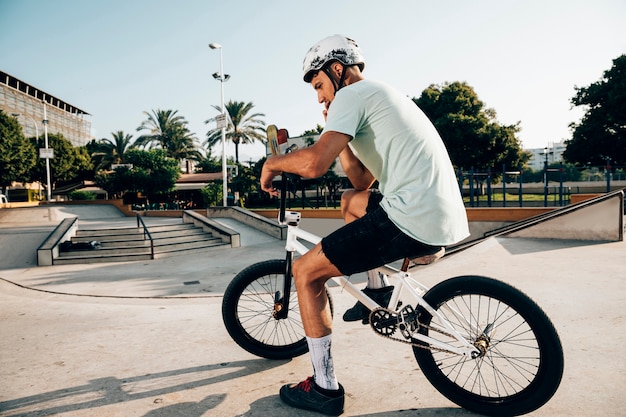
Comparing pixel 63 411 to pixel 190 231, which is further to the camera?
pixel 190 231

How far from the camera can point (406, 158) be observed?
6.00 feet

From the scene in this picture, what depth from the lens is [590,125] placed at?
29.0m

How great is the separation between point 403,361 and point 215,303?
2.59 metres

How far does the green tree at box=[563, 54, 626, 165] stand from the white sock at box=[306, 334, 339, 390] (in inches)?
1340

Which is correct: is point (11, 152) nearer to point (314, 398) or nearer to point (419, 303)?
point (314, 398)

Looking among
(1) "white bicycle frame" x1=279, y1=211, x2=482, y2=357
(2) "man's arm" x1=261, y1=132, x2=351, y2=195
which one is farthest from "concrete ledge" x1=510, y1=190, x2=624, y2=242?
(2) "man's arm" x1=261, y1=132, x2=351, y2=195

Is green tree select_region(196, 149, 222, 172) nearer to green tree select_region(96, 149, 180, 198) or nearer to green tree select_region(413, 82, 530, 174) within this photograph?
green tree select_region(96, 149, 180, 198)

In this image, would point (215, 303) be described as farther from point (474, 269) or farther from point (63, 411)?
point (474, 269)

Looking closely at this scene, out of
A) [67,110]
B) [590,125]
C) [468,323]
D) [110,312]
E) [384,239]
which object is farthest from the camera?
[67,110]

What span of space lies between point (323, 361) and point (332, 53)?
1.62 meters

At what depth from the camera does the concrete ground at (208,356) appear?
82.6 inches

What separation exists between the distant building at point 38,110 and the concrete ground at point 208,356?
53.0m

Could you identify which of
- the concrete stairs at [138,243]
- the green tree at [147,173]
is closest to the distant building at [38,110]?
the green tree at [147,173]

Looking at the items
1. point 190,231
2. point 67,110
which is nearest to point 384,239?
point 190,231
